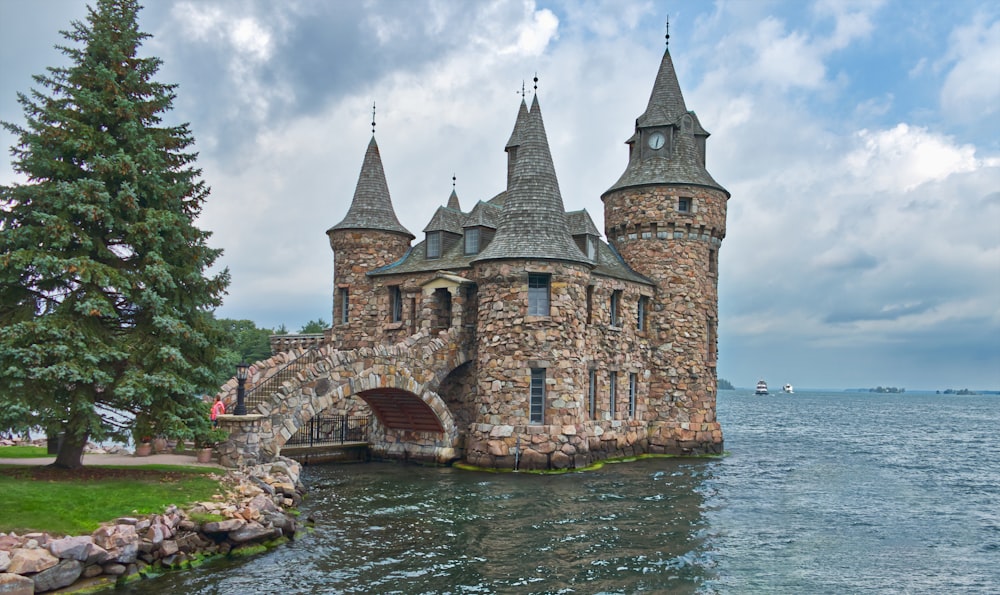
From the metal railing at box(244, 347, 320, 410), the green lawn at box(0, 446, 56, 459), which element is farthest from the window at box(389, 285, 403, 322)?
the green lawn at box(0, 446, 56, 459)

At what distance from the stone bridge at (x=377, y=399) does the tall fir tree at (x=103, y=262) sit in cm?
489

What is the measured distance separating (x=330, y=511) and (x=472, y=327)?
11562 mm

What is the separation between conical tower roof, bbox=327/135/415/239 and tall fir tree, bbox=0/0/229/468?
1779cm

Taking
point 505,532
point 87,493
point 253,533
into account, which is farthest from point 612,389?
point 87,493

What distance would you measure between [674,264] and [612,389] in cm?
611

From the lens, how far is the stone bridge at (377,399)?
78.6 feet

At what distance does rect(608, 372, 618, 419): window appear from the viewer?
32844 millimetres

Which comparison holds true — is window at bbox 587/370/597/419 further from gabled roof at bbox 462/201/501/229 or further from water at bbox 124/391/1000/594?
gabled roof at bbox 462/201/501/229

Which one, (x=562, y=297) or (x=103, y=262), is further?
(x=562, y=297)

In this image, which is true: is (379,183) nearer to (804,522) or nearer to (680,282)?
(680,282)

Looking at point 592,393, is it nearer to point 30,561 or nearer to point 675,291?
point 675,291

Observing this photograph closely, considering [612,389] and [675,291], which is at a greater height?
[675,291]

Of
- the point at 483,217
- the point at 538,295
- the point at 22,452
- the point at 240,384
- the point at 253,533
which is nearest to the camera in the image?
the point at 253,533

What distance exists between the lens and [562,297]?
2898cm
